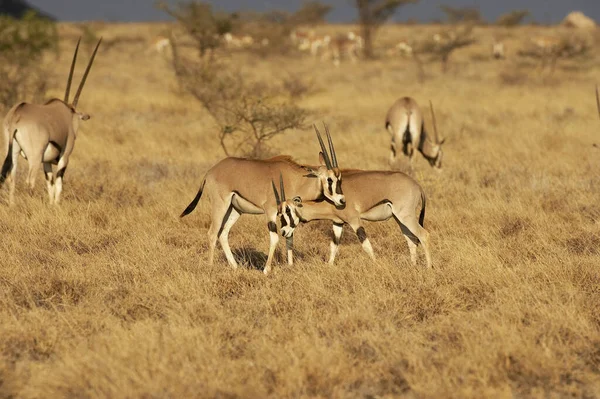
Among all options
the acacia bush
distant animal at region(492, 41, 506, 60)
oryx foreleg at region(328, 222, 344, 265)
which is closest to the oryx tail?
oryx foreleg at region(328, 222, 344, 265)

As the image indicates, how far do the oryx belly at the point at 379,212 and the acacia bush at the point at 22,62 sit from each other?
44.5 feet

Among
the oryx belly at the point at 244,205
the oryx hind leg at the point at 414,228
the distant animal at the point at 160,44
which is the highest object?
the distant animal at the point at 160,44

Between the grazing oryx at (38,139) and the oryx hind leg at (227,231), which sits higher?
the grazing oryx at (38,139)

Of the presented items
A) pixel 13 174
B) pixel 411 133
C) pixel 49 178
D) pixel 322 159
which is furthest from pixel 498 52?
pixel 322 159

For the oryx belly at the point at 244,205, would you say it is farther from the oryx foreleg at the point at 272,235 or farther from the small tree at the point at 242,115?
the small tree at the point at 242,115

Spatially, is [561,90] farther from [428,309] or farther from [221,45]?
[428,309]

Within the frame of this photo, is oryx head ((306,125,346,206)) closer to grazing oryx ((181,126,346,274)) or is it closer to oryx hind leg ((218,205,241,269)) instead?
grazing oryx ((181,126,346,274))

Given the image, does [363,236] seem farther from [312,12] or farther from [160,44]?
[312,12]

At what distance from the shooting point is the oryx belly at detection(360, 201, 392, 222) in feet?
26.8

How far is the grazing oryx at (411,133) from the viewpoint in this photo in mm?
15008

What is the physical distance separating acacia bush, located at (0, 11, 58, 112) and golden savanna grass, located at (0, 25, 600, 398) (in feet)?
18.1

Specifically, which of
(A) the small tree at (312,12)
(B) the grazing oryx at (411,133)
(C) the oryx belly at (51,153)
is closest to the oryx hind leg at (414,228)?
(C) the oryx belly at (51,153)

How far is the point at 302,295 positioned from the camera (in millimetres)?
7027

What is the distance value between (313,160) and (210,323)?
8992 mm
